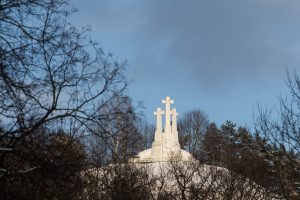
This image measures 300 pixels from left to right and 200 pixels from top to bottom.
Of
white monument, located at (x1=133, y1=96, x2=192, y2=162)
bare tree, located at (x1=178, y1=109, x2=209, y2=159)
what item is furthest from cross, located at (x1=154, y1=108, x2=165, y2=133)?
bare tree, located at (x1=178, y1=109, x2=209, y2=159)

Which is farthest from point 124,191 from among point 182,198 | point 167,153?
point 167,153

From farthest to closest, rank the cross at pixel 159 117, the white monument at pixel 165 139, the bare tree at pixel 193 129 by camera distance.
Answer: the bare tree at pixel 193 129 → the cross at pixel 159 117 → the white monument at pixel 165 139

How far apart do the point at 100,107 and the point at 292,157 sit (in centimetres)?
858

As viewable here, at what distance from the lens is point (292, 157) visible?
51.9ft

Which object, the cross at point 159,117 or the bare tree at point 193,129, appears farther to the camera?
the bare tree at point 193,129

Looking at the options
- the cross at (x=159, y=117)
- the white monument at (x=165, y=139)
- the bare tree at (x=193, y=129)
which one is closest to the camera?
the white monument at (x=165, y=139)

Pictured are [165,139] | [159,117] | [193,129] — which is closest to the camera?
[165,139]

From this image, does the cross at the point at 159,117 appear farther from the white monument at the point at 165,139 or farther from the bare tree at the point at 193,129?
the bare tree at the point at 193,129

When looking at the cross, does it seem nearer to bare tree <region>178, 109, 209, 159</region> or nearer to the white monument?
the white monument

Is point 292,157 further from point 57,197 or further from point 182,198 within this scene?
point 57,197

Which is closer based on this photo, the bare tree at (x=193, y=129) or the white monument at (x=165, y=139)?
A: the white monument at (x=165, y=139)

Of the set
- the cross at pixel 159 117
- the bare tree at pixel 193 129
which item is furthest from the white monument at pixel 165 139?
the bare tree at pixel 193 129

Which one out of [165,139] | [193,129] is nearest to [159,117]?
[165,139]

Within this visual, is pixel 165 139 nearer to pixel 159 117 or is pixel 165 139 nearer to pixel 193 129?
pixel 159 117
